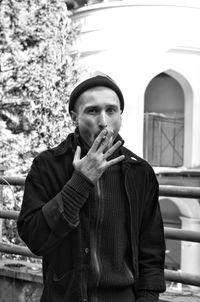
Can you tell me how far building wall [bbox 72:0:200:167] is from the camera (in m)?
13.3

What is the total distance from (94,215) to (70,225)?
0.13 metres

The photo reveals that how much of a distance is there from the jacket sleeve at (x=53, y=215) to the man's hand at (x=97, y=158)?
2 cm

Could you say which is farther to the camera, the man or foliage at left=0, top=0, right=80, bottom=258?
foliage at left=0, top=0, right=80, bottom=258

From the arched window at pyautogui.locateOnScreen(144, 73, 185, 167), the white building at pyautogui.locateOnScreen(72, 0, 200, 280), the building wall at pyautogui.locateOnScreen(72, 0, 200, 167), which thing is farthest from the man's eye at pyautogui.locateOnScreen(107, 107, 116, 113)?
the arched window at pyautogui.locateOnScreen(144, 73, 185, 167)

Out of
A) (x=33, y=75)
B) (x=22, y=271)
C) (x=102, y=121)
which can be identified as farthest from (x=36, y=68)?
(x=102, y=121)

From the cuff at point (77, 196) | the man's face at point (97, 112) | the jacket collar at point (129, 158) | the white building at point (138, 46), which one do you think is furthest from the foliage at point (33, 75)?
the cuff at point (77, 196)

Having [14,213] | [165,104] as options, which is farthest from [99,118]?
[165,104]

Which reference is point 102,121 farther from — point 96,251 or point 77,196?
point 96,251

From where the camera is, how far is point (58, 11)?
1091 cm

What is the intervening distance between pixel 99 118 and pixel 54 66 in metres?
8.99

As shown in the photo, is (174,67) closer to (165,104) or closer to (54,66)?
(165,104)

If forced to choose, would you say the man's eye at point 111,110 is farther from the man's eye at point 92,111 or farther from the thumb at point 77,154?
the thumb at point 77,154

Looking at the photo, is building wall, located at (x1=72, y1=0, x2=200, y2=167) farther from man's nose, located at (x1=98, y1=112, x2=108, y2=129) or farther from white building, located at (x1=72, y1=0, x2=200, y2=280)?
man's nose, located at (x1=98, y1=112, x2=108, y2=129)

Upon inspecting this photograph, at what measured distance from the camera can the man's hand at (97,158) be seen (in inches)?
70.4
